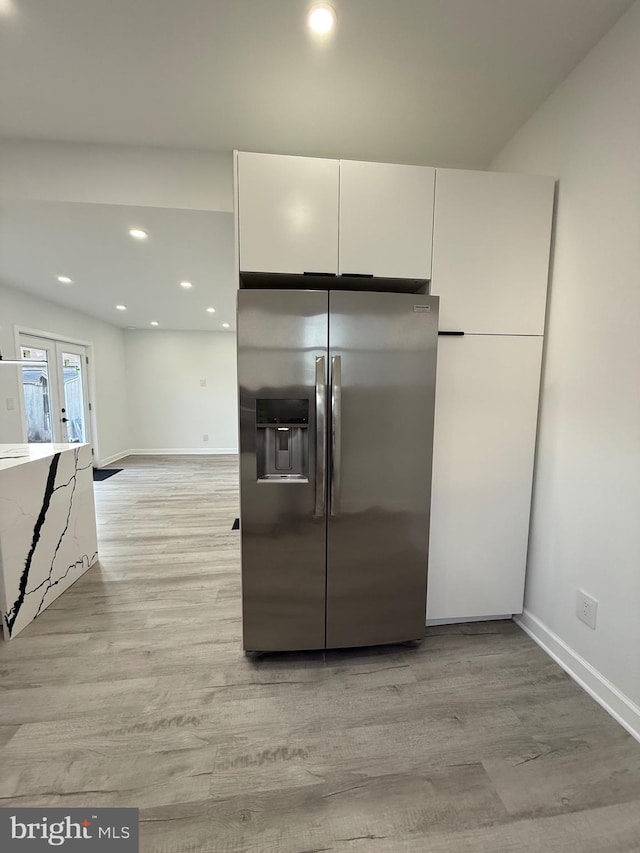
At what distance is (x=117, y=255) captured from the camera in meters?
3.08

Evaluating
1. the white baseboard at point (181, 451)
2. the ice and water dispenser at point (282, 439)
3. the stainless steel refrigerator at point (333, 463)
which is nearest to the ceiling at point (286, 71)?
the stainless steel refrigerator at point (333, 463)

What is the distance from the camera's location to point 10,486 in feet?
6.32

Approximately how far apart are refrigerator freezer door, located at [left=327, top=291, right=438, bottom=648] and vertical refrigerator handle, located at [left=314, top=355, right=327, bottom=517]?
5cm

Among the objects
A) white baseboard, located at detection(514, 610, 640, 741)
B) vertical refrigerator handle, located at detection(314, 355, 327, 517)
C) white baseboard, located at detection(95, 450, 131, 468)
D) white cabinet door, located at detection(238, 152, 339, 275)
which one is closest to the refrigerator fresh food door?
vertical refrigerator handle, located at detection(314, 355, 327, 517)

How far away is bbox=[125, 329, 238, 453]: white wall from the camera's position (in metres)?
6.77

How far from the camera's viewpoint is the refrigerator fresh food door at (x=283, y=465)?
1.57m

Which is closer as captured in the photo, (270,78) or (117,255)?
(270,78)

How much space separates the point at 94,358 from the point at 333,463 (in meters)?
5.73

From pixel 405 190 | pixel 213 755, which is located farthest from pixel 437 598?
pixel 405 190

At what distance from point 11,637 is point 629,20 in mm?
4190

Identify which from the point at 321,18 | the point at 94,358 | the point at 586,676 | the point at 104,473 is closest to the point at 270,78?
the point at 321,18

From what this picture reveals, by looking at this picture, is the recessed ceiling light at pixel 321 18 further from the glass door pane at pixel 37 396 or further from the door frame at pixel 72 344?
the glass door pane at pixel 37 396

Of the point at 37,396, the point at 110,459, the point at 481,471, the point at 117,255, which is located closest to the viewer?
the point at 481,471

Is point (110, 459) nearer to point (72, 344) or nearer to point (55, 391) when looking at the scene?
point (55, 391)
